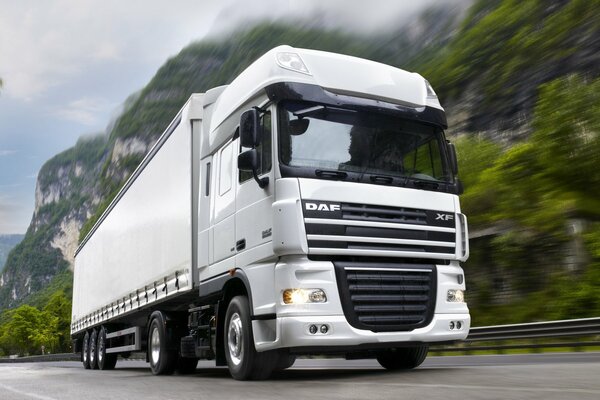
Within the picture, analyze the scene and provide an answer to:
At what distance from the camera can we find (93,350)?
739 inches

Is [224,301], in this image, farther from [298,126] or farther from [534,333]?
[534,333]

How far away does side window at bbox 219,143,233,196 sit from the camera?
9297mm

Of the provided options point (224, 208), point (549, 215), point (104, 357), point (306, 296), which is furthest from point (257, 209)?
point (549, 215)

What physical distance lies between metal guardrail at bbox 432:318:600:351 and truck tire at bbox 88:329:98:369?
8.65 metres

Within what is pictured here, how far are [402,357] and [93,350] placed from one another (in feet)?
36.7

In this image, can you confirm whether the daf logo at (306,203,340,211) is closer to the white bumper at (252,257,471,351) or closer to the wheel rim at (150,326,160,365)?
the white bumper at (252,257,471,351)

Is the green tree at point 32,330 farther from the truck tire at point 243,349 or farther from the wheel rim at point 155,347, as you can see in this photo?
the truck tire at point 243,349

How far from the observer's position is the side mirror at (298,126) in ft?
26.6

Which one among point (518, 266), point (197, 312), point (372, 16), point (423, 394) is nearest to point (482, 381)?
point (423, 394)

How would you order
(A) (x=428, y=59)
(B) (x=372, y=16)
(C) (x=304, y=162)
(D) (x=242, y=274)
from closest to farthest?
(C) (x=304, y=162)
(D) (x=242, y=274)
(A) (x=428, y=59)
(B) (x=372, y=16)

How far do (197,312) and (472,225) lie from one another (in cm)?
2005

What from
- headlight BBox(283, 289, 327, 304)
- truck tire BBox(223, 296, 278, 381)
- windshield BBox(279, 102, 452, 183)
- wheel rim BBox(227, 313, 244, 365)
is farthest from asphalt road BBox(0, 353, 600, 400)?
windshield BBox(279, 102, 452, 183)

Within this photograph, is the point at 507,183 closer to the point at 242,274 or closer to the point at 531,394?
the point at 242,274

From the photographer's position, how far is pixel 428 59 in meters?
79.9
